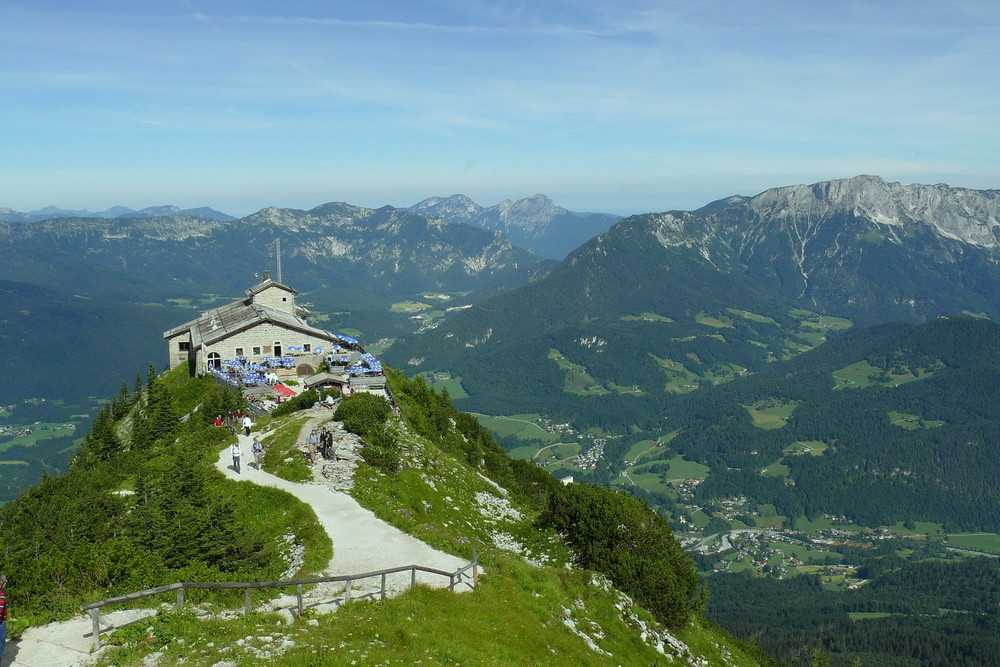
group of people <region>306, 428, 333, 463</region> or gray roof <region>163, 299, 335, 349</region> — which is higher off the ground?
gray roof <region>163, 299, 335, 349</region>

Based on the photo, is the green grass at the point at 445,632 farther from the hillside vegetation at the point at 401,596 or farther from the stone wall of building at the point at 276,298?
the stone wall of building at the point at 276,298

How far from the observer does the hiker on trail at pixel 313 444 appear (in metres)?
46.1

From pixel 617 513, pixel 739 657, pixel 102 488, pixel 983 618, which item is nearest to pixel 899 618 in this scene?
pixel 983 618

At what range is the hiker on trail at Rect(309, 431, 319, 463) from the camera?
151ft

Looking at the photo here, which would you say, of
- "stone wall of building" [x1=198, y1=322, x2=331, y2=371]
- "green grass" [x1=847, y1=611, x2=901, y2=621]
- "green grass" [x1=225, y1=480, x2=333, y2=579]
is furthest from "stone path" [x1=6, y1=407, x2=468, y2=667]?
"green grass" [x1=847, y1=611, x2=901, y2=621]

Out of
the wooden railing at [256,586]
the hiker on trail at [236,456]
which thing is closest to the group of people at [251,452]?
the hiker on trail at [236,456]

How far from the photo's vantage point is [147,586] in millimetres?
Answer: 25438

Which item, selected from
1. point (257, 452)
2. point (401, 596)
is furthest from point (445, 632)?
point (257, 452)

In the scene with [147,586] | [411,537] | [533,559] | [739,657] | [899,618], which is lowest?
[899,618]

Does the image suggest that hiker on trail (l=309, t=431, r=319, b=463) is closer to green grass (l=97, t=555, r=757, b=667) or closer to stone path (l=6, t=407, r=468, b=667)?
stone path (l=6, t=407, r=468, b=667)

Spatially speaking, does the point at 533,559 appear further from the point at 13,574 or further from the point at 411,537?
the point at 13,574

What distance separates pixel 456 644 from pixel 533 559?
16458 millimetres

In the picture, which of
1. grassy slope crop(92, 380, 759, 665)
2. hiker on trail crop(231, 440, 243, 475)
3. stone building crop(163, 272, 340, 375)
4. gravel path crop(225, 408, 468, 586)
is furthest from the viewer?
stone building crop(163, 272, 340, 375)

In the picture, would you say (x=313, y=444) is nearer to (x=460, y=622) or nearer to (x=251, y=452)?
(x=251, y=452)
